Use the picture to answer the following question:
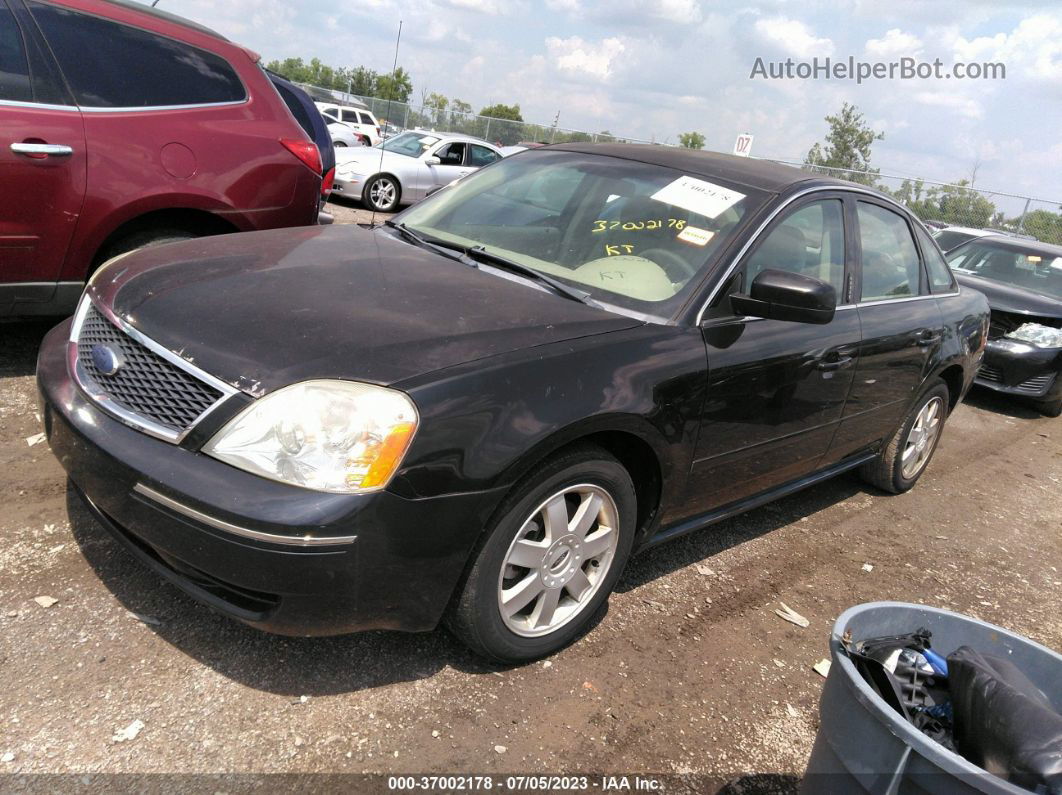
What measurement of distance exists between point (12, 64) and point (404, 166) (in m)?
10.6

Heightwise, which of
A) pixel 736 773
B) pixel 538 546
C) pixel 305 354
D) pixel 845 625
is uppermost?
pixel 305 354

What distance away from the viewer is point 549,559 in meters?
2.64

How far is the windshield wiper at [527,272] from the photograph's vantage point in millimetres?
3008

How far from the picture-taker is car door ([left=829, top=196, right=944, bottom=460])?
12.7ft

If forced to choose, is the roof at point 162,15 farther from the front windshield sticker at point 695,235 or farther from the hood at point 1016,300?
the hood at point 1016,300

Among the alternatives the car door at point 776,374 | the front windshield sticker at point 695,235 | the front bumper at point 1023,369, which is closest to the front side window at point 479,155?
the front bumper at point 1023,369

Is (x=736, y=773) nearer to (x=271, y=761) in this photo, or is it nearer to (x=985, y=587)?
(x=271, y=761)

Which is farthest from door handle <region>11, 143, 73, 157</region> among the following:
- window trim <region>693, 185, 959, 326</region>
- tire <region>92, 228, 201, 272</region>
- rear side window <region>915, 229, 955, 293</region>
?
rear side window <region>915, 229, 955, 293</region>

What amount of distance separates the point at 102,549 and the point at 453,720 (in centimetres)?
145

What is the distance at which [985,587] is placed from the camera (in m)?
4.08

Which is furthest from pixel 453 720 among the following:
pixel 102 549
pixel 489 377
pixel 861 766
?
pixel 102 549

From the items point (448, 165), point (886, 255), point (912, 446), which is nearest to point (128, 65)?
point (886, 255)

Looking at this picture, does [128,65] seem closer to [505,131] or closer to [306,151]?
[306,151]

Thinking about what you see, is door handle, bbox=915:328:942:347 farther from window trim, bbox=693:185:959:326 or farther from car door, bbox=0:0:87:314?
car door, bbox=0:0:87:314
